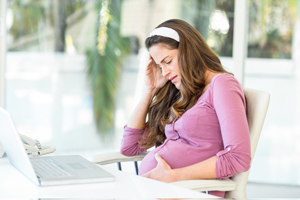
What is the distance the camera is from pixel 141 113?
1.92 meters

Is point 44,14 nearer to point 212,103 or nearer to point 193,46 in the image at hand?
point 193,46

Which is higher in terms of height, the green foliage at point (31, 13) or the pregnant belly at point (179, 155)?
the green foliage at point (31, 13)

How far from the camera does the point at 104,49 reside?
127 inches

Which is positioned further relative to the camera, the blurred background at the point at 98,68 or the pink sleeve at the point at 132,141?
the blurred background at the point at 98,68

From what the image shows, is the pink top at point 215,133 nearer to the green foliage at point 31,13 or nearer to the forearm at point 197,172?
the forearm at point 197,172

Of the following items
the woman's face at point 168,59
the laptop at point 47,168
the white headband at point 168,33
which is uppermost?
the white headband at point 168,33

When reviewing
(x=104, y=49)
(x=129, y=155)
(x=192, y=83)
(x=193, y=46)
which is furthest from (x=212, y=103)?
(x=104, y=49)

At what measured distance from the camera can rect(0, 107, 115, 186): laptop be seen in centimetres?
102

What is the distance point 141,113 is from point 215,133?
1.56ft

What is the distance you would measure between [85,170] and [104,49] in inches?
86.8

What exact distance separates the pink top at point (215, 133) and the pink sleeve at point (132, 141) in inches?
7.0

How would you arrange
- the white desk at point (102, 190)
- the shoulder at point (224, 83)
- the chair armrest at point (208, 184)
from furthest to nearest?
1. the shoulder at point (224, 83)
2. the chair armrest at point (208, 184)
3. the white desk at point (102, 190)

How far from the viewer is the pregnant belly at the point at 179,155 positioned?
158cm

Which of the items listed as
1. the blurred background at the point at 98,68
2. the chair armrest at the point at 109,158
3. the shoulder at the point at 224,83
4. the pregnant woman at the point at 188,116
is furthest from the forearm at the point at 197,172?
the blurred background at the point at 98,68
